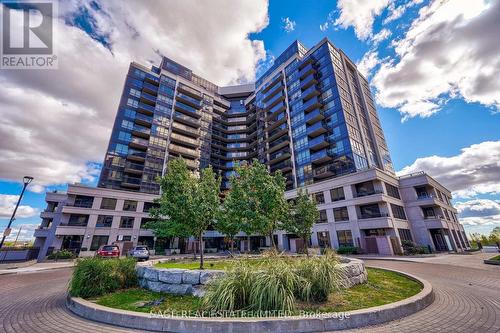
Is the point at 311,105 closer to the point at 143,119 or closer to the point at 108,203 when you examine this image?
the point at 143,119

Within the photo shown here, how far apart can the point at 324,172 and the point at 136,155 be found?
1636 inches

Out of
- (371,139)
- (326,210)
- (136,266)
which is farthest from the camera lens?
(371,139)

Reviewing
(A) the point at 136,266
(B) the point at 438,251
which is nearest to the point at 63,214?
(A) the point at 136,266

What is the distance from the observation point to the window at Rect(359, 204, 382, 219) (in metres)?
31.5

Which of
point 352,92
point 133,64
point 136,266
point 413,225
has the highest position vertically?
point 133,64

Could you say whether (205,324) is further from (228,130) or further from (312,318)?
(228,130)

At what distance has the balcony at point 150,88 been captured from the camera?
190 ft

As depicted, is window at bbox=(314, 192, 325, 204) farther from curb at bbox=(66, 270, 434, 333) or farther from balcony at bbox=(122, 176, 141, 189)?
balcony at bbox=(122, 176, 141, 189)

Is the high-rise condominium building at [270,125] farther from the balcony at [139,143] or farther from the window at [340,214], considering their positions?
the window at [340,214]

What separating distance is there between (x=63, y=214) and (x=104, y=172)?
10756 millimetres

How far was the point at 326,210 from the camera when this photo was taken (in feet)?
120

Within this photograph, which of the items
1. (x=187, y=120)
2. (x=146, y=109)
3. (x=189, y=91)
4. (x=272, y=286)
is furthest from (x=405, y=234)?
(x=189, y=91)

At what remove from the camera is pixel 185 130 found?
59.7 meters

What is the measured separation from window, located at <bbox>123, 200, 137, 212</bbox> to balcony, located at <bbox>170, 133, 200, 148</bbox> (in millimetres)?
19441
